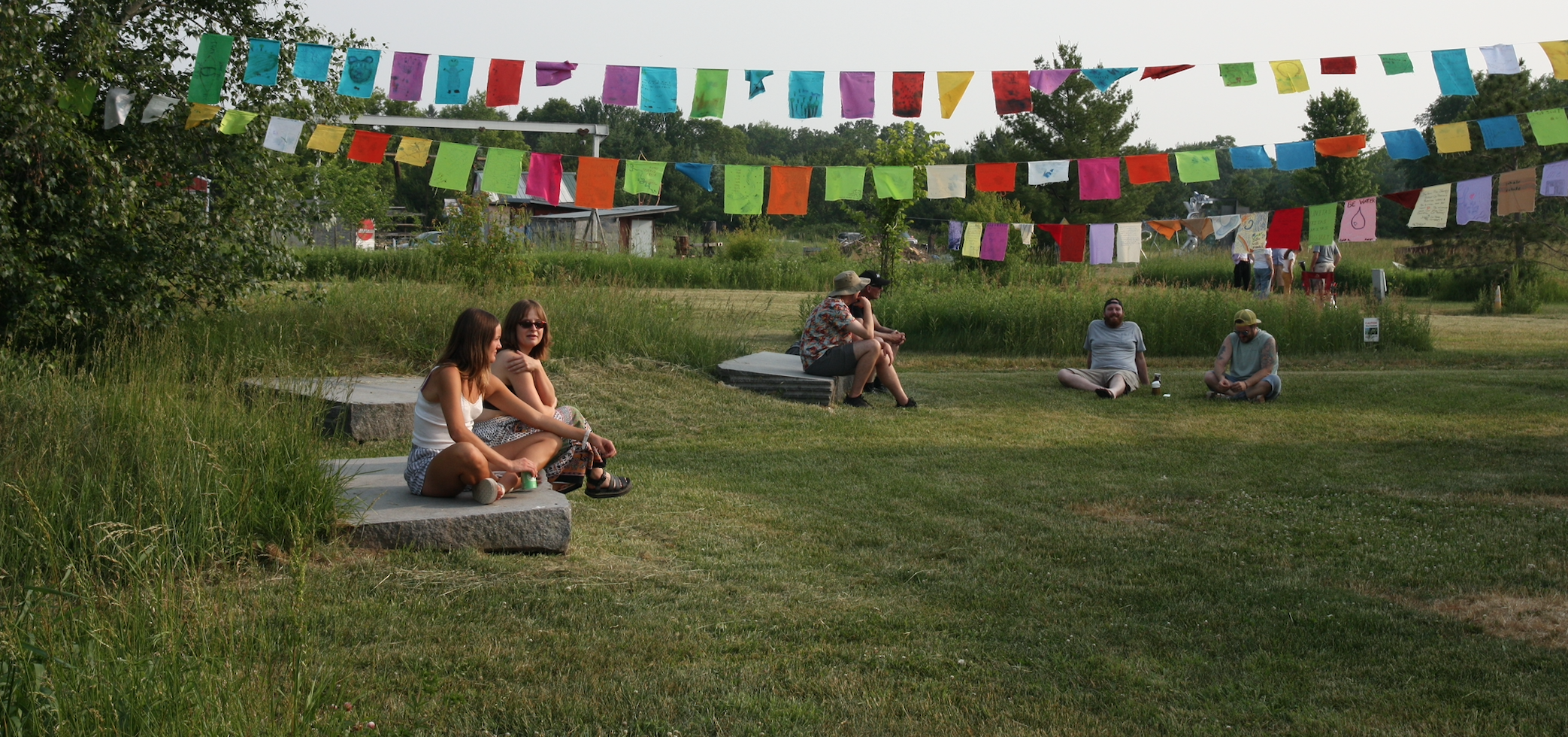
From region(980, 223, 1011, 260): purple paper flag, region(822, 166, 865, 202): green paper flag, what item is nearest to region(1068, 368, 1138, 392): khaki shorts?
region(822, 166, 865, 202): green paper flag

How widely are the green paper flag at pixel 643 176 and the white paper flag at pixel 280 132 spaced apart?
282cm

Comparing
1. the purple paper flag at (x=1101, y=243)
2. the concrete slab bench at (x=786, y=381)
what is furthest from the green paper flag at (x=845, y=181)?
the purple paper flag at (x=1101, y=243)

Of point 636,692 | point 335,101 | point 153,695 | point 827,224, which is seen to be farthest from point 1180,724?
point 827,224

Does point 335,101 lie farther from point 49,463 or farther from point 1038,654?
point 1038,654

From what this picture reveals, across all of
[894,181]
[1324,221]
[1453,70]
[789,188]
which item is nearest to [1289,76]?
[1453,70]

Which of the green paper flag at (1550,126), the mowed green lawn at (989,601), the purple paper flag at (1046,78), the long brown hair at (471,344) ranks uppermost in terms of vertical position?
the purple paper flag at (1046,78)

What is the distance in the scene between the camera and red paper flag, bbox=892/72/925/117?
10.8 meters

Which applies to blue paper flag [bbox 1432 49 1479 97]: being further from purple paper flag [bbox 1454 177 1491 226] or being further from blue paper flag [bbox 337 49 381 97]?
blue paper flag [bbox 337 49 381 97]

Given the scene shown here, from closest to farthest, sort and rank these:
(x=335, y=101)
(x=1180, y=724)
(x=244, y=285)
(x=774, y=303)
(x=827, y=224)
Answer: (x=1180, y=724)
(x=244, y=285)
(x=335, y=101)
(x=774, y=303)
(x=827, y=224)

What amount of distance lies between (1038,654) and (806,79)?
7.89 meters

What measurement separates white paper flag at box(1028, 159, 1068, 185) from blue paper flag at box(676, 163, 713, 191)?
10.7 ft

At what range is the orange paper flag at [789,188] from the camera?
37.8 feet

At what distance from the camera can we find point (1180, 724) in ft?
10.1

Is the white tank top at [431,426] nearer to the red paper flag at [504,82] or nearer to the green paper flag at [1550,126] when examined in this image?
the red paper flag at [504,82]
